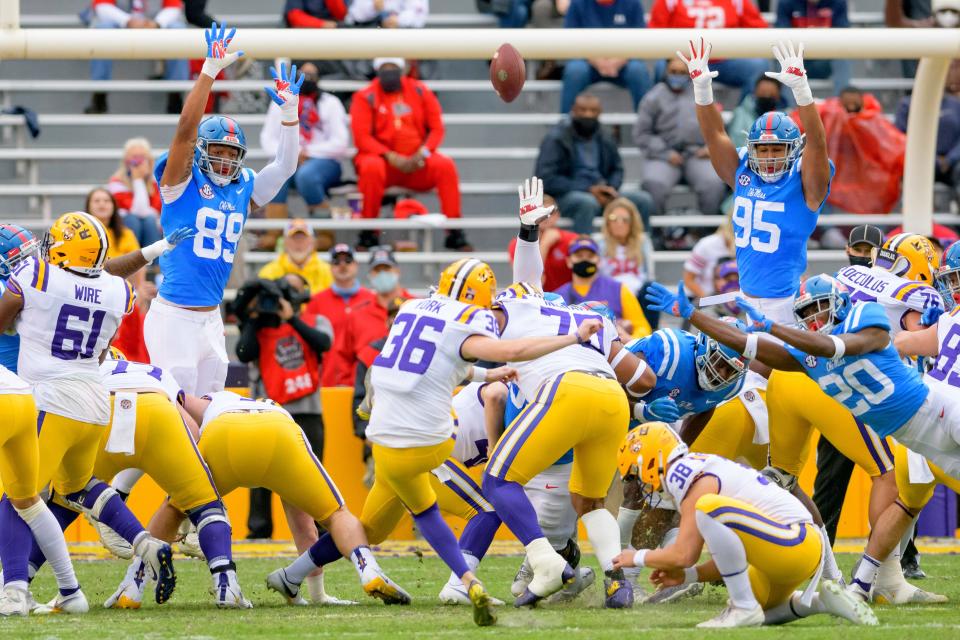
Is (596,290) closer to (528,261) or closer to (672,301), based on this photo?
(528,261)

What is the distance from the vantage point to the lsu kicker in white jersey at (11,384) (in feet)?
22.5

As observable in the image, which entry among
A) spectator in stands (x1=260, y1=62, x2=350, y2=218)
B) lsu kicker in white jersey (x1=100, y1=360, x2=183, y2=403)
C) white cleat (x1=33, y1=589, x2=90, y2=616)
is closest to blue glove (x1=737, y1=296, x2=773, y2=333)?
lsu kicker in white jersey (x1=100, y1=360, x2=183, y2=403)

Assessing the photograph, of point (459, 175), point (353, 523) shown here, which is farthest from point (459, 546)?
point (459, 175)

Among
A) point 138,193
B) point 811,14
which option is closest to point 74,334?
point 138,193

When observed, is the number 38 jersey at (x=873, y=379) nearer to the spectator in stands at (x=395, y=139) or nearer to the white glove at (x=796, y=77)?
the white glove at (x=796, y=77)

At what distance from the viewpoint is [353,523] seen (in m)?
7.43

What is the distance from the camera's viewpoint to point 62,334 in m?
7.23

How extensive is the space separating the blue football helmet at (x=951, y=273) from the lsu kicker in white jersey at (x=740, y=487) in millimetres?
2094

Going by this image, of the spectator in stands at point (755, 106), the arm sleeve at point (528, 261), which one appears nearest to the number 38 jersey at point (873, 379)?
the arm sleeve at point (528, 261)

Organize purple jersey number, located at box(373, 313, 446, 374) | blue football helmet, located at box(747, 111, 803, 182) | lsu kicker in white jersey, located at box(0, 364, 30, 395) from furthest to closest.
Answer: blue football helmet, located at box(747, 111, 803, 182), purple jersey number, located at box(373, 313, 446, 374), lsu kicker in white jersey, located at box(0, 364, 30, 395)

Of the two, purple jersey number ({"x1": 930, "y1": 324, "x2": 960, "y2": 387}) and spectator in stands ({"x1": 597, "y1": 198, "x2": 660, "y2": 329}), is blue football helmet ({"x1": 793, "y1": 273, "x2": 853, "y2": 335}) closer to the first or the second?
purple jersey number ({"x1": 930, "y1": 324, "x2": 960, "y2": 387})

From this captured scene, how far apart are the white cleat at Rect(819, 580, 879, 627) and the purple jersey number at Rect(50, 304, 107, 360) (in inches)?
134

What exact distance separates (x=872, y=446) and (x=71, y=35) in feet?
17.6

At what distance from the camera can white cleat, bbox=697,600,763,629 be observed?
6301mm
